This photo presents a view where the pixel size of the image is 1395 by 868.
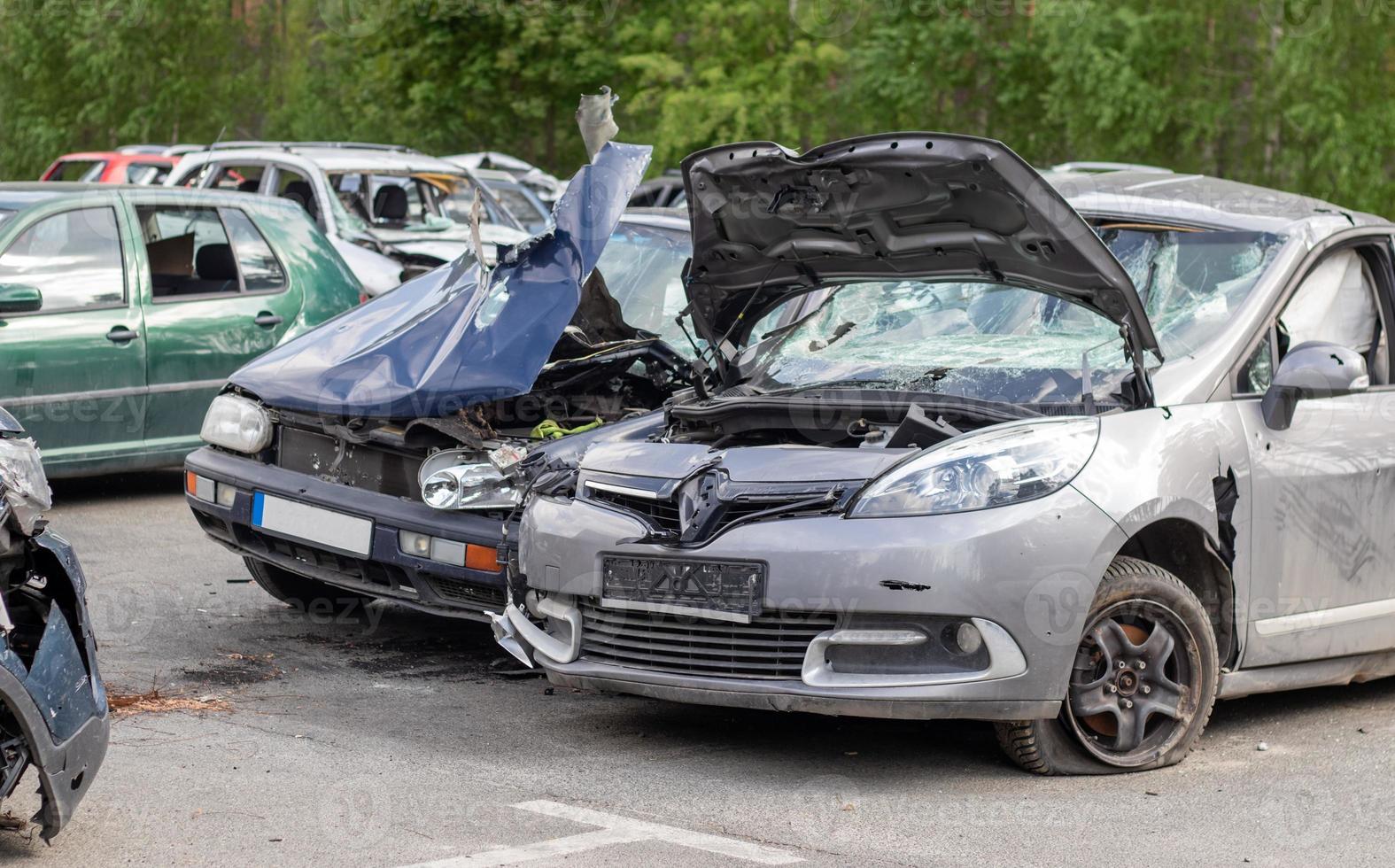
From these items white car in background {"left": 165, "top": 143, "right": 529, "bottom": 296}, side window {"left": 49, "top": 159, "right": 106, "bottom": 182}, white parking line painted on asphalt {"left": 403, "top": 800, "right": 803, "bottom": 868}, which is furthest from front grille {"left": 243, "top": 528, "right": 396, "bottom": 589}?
side window {"left": 49, "top": 159, "right": 106, "bottom": 182}

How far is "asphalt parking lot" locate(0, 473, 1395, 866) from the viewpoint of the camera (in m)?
4.40

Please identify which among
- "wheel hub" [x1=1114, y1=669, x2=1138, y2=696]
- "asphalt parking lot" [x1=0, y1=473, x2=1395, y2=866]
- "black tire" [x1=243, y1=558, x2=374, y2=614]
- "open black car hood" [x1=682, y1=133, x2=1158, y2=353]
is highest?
"open black car hood" [x1=682, y1=133, x2=1158, y2=353]

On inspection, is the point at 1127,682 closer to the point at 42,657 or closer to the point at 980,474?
the point at 980,474

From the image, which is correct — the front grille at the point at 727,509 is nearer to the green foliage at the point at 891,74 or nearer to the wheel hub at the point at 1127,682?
the wheel hub at the point at 1127,682

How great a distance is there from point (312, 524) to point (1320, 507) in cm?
351

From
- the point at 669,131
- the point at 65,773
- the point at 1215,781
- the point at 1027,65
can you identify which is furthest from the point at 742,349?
the point at 1027,65

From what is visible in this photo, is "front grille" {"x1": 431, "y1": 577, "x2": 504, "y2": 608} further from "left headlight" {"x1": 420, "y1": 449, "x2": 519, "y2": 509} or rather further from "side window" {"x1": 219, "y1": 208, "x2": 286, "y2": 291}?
"side window" {"x1": 219, "y1": 208, "x2": 286, "y2": 291}

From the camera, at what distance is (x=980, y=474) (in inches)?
193

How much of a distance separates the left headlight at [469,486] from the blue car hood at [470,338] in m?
→ 0.24

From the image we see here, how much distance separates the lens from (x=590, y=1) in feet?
105

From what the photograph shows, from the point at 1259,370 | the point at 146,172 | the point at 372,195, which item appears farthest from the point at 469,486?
the point at 146,172

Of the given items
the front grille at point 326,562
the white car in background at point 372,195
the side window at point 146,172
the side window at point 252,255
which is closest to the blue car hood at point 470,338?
the front grille at point 326,562

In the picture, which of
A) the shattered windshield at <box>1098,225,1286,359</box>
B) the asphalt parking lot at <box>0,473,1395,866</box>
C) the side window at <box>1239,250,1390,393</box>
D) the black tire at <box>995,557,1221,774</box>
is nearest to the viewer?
the asphalt parking lot at <box>0,473,1395,866</box>

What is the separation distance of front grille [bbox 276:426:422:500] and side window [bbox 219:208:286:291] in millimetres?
3315
